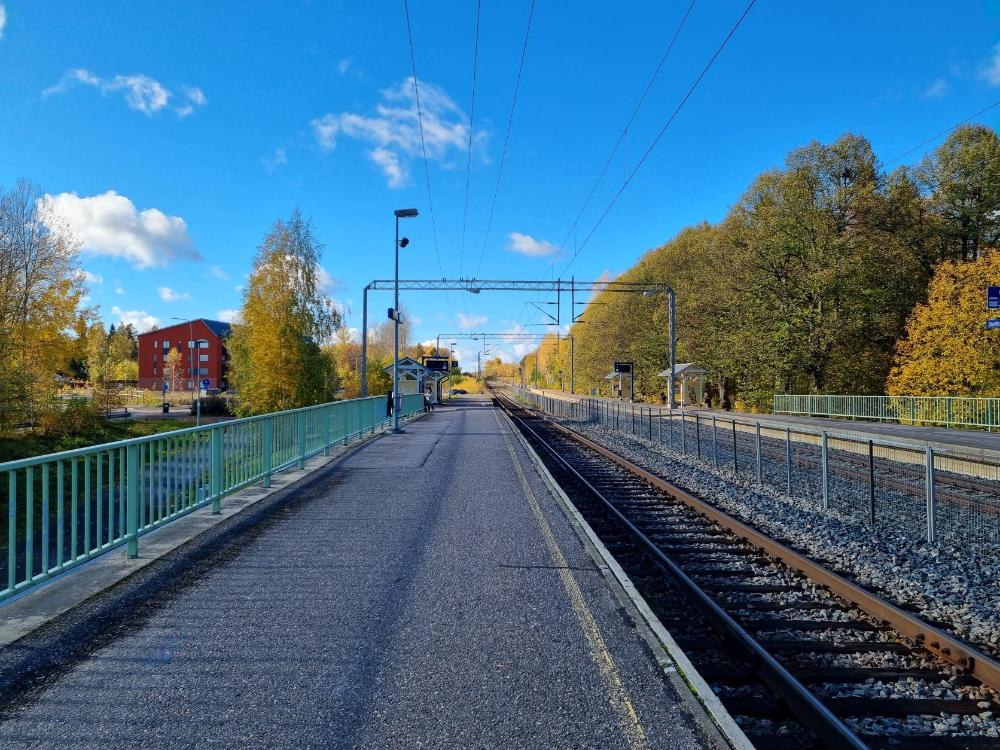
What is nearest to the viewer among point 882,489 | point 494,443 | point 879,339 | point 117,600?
point 117,600

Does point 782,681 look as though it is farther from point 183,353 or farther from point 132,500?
point 183,353

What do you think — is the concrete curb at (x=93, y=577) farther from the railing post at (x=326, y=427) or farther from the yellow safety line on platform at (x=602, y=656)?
the railing post at (x=326, y=427)

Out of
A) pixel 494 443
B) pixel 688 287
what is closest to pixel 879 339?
pixel 688 287

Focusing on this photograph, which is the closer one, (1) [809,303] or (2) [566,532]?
(2) [566,532]

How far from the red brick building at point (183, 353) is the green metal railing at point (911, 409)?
3128 inches

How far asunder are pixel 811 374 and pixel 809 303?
4.14 meters

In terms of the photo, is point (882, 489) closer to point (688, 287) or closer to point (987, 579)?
point (987, 579)

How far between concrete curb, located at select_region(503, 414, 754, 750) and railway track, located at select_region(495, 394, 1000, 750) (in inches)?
9.5

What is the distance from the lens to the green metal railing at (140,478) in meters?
4.24

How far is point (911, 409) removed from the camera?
2408cm

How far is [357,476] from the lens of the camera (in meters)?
11.3

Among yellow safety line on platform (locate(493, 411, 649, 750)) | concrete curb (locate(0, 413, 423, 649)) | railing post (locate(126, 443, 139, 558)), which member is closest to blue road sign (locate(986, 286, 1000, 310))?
yellow safety line on platform (locate(493, 411, 649, 750))

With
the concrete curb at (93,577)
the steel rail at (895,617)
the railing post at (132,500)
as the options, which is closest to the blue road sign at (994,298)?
the steel rail at (895,617)

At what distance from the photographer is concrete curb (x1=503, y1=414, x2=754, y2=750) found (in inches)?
112
